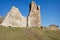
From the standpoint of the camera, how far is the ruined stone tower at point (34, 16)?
3917 centimetres

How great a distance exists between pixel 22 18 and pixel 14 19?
1.79 metres

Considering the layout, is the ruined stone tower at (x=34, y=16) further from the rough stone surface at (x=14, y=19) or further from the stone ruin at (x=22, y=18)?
the rough stone surface at (x=14, y=19)

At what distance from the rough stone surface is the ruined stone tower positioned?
4.24 ft

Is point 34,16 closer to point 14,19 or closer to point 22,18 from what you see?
point 22,18

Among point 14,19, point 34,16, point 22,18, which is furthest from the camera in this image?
point 34,16

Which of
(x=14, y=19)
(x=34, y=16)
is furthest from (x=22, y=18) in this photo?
(x=34, y=16)

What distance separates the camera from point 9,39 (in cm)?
2258

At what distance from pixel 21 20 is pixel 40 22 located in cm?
420

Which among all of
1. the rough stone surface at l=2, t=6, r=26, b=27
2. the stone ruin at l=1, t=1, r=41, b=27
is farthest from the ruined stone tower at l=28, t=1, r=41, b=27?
the rough stone surface at l=2, t=6, r=26, b=27

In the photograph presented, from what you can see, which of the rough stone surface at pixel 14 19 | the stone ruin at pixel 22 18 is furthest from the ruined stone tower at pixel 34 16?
the rough stone surface at pixel 14 19

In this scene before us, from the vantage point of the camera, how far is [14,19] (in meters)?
37.8

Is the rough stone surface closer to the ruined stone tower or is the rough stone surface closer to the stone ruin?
the stone ruin

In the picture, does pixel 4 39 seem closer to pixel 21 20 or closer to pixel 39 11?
pixel 21 20

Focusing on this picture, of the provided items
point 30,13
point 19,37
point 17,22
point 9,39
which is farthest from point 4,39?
point 30,13
